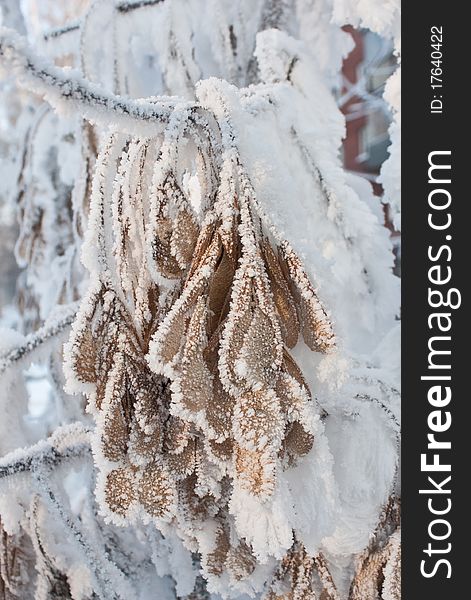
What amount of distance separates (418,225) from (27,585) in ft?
3.71

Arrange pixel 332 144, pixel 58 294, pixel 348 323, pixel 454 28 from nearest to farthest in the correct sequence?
pixel 454 28
pixel 332 144
pixel 348 323
pixel 58 294

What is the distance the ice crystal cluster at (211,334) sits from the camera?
2.24ft

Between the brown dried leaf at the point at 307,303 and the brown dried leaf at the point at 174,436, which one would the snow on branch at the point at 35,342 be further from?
the brown dried leaf at the point at 307,303

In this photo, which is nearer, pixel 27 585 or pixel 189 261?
pixel 189 261

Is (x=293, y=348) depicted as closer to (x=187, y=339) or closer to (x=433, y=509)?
(x=187, y=339)

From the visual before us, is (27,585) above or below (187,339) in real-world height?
below

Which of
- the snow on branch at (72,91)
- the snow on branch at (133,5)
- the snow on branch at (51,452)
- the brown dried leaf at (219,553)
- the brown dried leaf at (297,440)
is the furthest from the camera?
the snow on branch at (133,5)

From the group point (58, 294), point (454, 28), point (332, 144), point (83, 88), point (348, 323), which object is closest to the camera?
point (83, 88)

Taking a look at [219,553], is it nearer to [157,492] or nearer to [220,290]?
[157,492]

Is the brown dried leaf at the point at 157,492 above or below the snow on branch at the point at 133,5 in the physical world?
below

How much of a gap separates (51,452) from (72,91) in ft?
2.67

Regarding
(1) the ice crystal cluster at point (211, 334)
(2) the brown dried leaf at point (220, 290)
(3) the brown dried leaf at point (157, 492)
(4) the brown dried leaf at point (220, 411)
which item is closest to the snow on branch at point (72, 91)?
(1) the ice crystal cluster at point (211, 334)

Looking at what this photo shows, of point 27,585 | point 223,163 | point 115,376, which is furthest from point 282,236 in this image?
point 27,585

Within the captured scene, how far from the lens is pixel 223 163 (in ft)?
2.33
